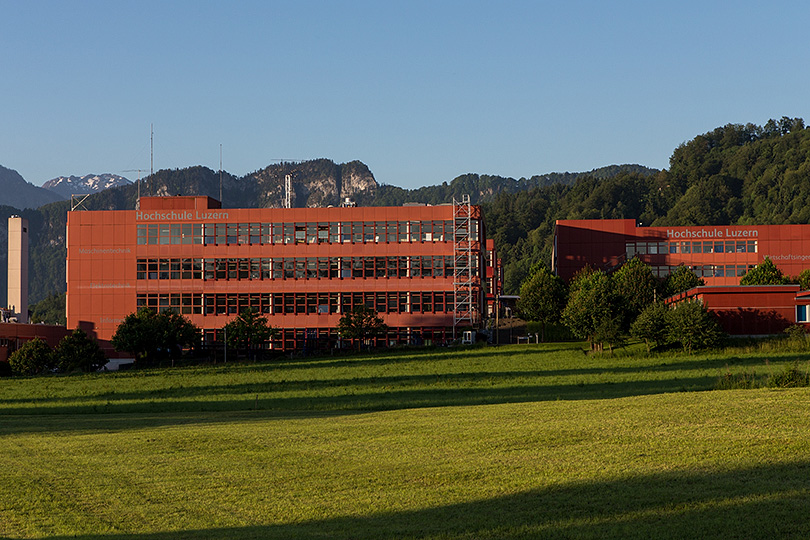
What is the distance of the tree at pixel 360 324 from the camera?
11294 centimetres

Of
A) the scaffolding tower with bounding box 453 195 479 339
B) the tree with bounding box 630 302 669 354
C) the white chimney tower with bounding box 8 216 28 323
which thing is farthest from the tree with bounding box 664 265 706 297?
the white chimney tower with bounding box 8 216 28 323

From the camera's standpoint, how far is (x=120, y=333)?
103m

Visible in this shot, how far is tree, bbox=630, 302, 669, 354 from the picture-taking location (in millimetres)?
77250

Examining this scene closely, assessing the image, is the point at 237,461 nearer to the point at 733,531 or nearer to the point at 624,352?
the point at 733,531

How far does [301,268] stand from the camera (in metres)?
125

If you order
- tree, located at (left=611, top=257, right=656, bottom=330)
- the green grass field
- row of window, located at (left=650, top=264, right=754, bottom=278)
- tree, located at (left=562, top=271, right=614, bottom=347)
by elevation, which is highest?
row of window, located at (left=650, top=264, right=754, bottom=278)

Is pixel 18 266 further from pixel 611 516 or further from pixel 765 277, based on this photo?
pixel 611 516

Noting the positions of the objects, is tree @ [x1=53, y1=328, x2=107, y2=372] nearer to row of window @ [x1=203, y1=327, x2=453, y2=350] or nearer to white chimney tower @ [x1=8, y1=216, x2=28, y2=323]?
row of window @ [x1=203, y1=327, x2=453, y2=350]

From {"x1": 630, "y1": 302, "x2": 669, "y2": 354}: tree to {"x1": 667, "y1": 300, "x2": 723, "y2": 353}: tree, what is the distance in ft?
4.18

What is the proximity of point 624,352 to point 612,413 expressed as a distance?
5091 centimetres

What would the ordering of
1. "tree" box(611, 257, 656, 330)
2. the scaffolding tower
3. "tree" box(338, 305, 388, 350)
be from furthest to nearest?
the scaffolding tower < "tree" box(338, 305, 388, 350) < "tree" box(611, 257, 656, 330)

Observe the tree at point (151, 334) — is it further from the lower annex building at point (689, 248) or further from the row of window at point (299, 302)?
the lower annex building at point (689, 248)

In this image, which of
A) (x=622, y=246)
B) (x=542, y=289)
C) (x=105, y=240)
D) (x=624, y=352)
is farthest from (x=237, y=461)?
(x=622, y=246)

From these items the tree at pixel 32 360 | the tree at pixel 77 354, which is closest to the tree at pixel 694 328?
the tree at pixel 77 354
